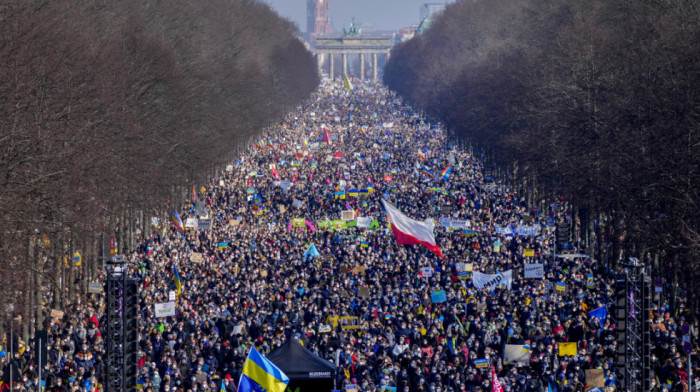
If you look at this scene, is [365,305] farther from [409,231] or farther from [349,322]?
[409,231]

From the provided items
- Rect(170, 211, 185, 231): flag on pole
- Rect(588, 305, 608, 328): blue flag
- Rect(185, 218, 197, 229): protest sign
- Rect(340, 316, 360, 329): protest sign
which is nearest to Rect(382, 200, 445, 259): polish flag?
Rect(340, 316, 360, 329): protest sign

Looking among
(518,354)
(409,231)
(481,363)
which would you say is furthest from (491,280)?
(481,363)

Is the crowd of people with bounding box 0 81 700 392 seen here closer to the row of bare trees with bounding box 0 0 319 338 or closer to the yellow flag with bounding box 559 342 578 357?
the yellow flag with bounding box 559 342 578 357

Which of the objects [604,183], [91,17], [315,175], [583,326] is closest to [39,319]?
[583,326]

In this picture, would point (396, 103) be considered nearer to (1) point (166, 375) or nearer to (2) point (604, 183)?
(2) point (604, 183)

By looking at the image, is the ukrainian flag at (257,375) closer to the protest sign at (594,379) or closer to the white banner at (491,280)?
the protest sign at (594,379)

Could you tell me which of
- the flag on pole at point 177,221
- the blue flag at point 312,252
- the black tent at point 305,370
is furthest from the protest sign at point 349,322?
the flag on pole at point 177,221
